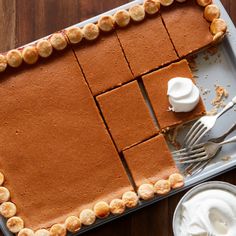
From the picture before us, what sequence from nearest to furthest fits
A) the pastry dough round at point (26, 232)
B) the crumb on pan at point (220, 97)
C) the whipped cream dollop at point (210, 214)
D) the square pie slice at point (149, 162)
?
1. the whipped cream dollop at point (210, 214)
2. the pastry dough round at point (26, 232)
3. the square pie slice at point (149, 162)
4. the crumb on pan at point (220, 97)

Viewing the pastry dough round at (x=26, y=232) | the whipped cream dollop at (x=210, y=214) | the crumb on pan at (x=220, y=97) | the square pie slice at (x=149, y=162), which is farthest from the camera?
the crumb on pan at (x=220, y=97)

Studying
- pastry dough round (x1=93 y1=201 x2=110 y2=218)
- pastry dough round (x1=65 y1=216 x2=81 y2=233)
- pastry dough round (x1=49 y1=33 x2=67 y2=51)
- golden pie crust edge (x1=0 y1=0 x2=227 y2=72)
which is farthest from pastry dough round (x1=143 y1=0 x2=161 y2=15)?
pastry dough round (x1=65 y1=216 x2=81 y2=233)

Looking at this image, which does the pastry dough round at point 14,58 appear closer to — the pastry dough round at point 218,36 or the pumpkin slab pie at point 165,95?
the pumpkin slab pie at point 165,95

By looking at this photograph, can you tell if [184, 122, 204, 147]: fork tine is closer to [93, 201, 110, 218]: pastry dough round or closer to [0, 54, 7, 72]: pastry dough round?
[93, 201, 110, 218]: pastry dough round

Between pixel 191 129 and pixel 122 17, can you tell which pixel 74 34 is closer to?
pixel 122 17

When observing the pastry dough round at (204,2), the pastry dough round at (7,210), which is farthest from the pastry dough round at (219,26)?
the pastry dough round at (7,210)

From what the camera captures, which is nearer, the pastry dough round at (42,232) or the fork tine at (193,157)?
the pastry dough round at (42,232)
